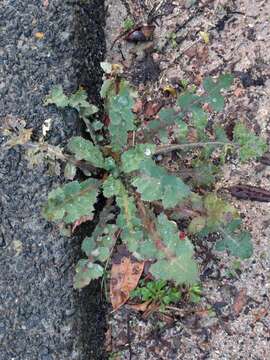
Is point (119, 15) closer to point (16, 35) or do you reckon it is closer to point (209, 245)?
point (16, 35)

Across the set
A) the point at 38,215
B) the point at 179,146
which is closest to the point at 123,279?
the point at 38,215

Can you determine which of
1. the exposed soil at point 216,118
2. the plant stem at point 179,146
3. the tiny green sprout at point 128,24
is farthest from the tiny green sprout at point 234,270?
the tiny green sprout at point 128,24

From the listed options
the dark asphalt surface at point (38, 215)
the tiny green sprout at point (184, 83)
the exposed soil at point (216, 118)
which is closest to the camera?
the dark asphalt surface at point (38, 215)

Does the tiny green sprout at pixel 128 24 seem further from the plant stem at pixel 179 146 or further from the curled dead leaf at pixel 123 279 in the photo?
the curled dead leaf at pixel 123 279

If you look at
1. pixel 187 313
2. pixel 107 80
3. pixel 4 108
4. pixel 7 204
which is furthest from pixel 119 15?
pixel 187 313

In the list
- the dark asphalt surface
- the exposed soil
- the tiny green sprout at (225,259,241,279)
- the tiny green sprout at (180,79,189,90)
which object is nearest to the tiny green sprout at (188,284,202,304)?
the exposed soil

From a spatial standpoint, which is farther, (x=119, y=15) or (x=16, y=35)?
(x=119, y=15)
